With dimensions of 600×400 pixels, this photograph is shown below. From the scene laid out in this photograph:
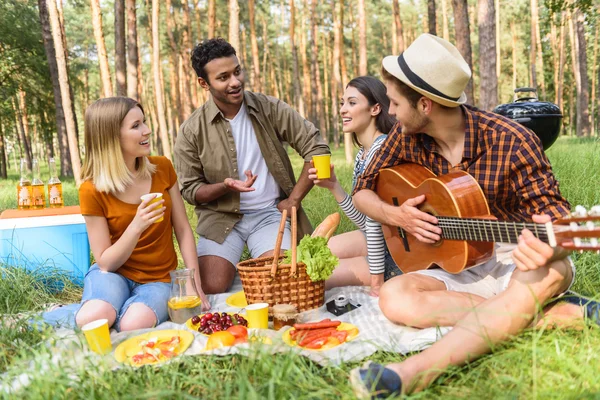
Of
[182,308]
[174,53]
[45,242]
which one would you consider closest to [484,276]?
[182,308]

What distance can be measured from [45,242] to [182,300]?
1833mm

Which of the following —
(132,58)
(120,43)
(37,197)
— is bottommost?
(37,197)

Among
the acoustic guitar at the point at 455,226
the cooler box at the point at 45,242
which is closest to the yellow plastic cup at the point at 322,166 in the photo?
the acoustic guitar at the point at 455,226

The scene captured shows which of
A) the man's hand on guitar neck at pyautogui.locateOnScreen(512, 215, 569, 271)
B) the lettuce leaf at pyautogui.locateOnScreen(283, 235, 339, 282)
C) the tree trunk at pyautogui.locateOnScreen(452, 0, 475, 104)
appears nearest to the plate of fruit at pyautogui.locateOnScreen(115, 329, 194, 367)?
the lettuce leaf at pyautogui.locateOnScreen(283, 235, 339, 282)

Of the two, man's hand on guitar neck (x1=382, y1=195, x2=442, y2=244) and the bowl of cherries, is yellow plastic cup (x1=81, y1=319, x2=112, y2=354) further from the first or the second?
man's hand on guitar neck (x1=382, y1=195, x2=442, y2=244)

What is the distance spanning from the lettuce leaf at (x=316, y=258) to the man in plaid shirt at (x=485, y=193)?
51cm

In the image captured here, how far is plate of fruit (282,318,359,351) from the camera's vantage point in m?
2.77

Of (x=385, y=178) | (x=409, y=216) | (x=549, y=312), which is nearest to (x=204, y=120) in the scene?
(x=385, y=178)

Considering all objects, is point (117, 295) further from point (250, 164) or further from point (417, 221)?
point (417, 221)

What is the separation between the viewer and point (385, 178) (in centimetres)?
348

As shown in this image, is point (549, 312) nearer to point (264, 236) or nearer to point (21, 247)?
point (264, 236)

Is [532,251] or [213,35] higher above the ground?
[213,35]

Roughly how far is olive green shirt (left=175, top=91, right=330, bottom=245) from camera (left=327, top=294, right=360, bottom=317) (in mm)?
1191

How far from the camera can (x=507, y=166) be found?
2.71 metres
